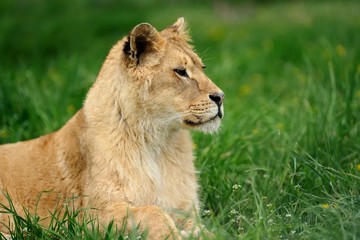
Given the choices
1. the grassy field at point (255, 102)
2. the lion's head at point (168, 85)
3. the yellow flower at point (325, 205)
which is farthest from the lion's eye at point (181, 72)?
the yellow flower at point (325, 205)

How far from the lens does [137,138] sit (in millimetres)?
5281

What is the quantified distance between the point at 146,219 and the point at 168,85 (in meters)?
0.92

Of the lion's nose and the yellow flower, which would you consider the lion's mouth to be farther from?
the yellow flower

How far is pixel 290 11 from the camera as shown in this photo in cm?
1366

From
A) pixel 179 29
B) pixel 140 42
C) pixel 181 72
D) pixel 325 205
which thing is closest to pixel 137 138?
pixel 181 72

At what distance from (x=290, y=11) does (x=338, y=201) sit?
9348mm

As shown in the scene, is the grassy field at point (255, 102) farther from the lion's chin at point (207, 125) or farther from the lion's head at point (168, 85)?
the lion's head at point (168, 85)

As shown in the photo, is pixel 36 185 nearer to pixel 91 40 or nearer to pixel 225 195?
pixel 225 195

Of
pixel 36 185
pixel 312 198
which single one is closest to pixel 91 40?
pixel 36 185

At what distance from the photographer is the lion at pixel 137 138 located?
5.16 m

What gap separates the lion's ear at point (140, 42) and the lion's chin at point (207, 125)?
0.54 meters

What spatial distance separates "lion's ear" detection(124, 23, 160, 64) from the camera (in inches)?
205

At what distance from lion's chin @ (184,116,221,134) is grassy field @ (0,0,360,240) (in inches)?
19.5

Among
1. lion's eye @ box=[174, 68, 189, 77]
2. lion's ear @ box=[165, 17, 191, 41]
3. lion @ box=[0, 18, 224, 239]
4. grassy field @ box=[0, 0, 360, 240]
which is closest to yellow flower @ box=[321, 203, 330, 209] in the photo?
grassy field @ box=[0, 0, 360, 240]
